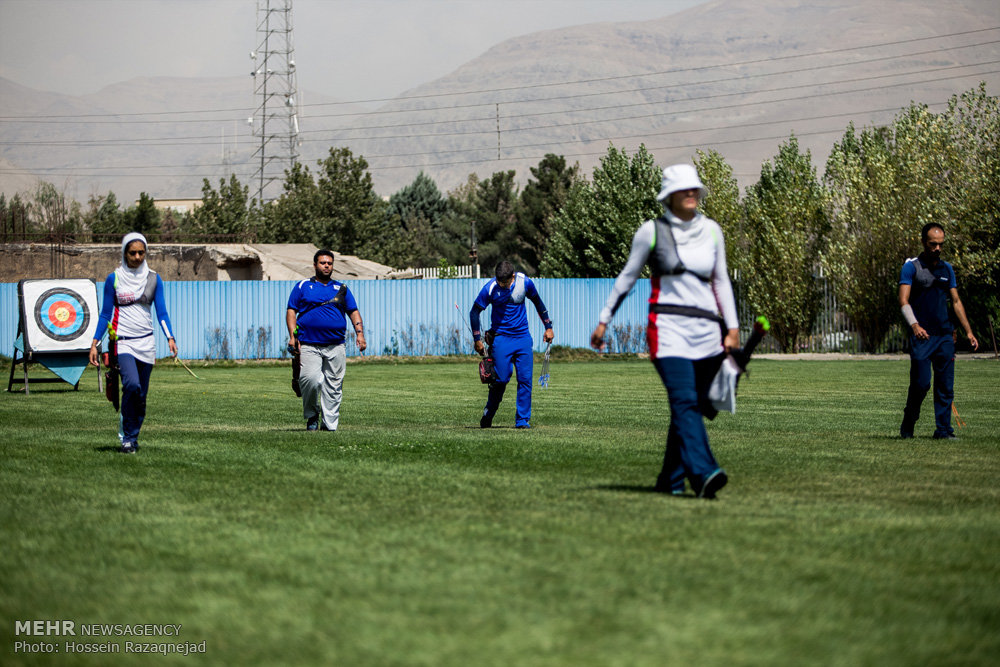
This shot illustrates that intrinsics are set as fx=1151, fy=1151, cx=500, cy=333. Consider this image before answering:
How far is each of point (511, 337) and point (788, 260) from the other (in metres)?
29.9

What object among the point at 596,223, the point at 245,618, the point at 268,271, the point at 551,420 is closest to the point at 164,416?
the point at 551,420

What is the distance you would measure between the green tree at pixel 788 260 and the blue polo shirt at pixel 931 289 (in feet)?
98.2

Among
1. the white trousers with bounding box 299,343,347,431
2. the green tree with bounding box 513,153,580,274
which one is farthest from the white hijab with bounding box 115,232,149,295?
the green tree with bounding box 513,153,580,274

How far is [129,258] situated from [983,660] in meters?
9.32

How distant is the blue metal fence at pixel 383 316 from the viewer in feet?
124

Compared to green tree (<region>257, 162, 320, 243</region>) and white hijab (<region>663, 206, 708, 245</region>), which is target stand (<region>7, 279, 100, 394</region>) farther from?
green tree (<region>257, 162, 320, 243</region>)

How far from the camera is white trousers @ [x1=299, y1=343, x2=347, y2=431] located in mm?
13922

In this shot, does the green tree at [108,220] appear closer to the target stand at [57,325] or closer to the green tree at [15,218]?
the green tree at [15,218]

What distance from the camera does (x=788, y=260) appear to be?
139ft

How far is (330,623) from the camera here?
4.84 meters

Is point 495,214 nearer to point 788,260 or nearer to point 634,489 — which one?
point 788,260

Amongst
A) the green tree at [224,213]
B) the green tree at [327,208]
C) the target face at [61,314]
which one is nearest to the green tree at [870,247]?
the target face at [61,314]

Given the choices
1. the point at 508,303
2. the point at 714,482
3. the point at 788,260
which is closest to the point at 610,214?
the point at 788,260

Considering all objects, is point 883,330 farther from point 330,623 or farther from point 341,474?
point 330,623
